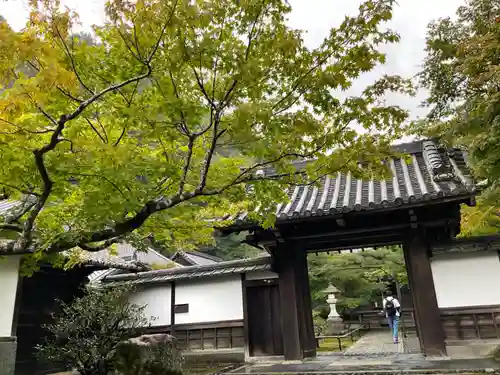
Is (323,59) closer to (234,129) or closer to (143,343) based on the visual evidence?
(234,129)

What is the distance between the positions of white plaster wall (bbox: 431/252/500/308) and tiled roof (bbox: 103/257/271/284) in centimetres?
452

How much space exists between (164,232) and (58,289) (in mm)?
7130

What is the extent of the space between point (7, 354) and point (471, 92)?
16.8 metres

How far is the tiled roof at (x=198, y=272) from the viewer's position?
11608mm

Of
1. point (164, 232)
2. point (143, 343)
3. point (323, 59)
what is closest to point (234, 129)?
point (323, 59)

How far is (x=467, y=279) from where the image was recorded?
31.8ft

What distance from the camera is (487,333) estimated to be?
30.1 ft

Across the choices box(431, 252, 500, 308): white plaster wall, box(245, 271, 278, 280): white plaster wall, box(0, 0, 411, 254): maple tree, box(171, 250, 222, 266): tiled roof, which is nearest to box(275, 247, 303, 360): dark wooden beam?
box(245, 271, 278, 280): white plaster wall

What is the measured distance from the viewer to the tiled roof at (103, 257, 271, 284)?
38.1 feet

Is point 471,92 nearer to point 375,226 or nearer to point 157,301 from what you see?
point 375,226

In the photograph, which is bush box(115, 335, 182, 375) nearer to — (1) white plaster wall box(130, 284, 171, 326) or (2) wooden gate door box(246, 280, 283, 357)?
(2) wooden gate door box(246, 280, 283, 357)

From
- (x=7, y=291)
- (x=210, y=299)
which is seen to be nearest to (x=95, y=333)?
(x=7, y=291)

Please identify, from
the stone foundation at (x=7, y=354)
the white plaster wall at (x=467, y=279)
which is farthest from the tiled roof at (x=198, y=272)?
the stone foundation at (x=7, y=354)

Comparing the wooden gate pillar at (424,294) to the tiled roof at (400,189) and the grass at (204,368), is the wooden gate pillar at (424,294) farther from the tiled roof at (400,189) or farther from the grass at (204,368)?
the grass at (204,368)
